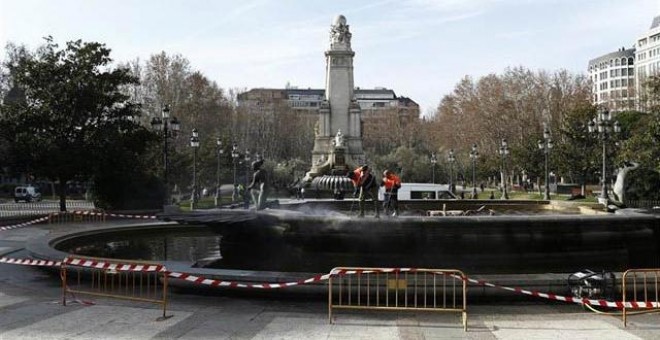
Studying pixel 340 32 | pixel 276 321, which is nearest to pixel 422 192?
pixel 276 321

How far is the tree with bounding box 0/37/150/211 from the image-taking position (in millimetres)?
26453

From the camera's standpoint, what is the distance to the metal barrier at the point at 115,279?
9656 mm

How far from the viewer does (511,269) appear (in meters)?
12.3

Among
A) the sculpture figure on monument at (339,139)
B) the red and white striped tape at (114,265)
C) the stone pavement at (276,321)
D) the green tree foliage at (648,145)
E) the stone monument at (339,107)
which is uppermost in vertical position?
the stone monument at (339,107)

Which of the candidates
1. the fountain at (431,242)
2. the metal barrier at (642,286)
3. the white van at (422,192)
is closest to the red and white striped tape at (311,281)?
the metal barrier at (642,286)

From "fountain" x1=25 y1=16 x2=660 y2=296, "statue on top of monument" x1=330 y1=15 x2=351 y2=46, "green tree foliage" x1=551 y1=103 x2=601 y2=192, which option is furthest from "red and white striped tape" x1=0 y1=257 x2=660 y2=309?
"statue on top of monument" x1=330 y1=15 x2=351 y2=46

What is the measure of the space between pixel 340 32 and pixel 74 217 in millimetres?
49843

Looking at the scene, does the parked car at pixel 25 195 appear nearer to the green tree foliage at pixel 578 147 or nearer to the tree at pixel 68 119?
the tree at pixel 68 119

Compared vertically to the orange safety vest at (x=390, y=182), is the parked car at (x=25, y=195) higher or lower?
lower

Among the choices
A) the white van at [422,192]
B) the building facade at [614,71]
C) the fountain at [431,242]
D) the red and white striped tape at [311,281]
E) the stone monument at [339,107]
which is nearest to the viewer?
the red and white striped tape at [311,281]

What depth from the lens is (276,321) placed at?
27.5 ft

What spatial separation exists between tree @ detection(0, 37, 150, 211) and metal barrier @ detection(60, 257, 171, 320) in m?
16.6

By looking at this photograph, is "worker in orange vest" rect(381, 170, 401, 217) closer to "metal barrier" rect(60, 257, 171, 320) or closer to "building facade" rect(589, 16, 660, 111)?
"metal barrier" rect(60, 257, 171, 320)

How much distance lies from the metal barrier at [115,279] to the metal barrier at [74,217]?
14174 mm
